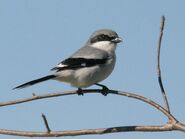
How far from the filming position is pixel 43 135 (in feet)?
10.2

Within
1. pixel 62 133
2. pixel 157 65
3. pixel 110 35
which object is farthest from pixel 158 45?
pixel 110 35

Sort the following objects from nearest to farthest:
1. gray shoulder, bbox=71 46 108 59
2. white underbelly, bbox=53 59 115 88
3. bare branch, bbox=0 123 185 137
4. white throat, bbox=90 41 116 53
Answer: bare branch, bbox=0 123 185 137, white underbelly, bbox=53 59 115 88, gray shoulder, bbox=71 46 108 59, white throat, bbox=90 41 116 53

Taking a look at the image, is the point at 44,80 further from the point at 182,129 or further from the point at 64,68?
the point at 182,129

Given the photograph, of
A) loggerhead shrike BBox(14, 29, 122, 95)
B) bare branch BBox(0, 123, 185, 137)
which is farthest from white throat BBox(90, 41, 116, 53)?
bare branch BBox(0, 123, 185, 137)

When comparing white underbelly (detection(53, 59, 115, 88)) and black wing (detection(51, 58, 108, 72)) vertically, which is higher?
black wing (detection(51, 58, 108, 72))

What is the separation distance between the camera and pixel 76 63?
19.3ft

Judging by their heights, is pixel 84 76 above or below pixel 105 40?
below

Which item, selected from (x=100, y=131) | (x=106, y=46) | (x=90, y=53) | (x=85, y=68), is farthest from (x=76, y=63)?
(x=100, y=131)

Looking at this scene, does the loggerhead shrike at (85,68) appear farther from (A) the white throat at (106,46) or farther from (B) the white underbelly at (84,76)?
(A) the white throat at (106,46)

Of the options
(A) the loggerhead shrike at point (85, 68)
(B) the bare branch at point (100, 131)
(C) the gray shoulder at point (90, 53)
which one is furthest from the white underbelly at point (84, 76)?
(B) the bare branch at point (100, 131)

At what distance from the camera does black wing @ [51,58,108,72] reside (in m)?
5.76

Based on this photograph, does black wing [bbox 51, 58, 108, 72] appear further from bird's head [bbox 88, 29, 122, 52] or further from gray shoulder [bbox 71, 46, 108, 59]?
bird's head [bbox 88, 29, 122, 52]

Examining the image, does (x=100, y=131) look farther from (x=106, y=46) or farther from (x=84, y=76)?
(x=106, y=46)

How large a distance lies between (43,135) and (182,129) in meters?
0.92
